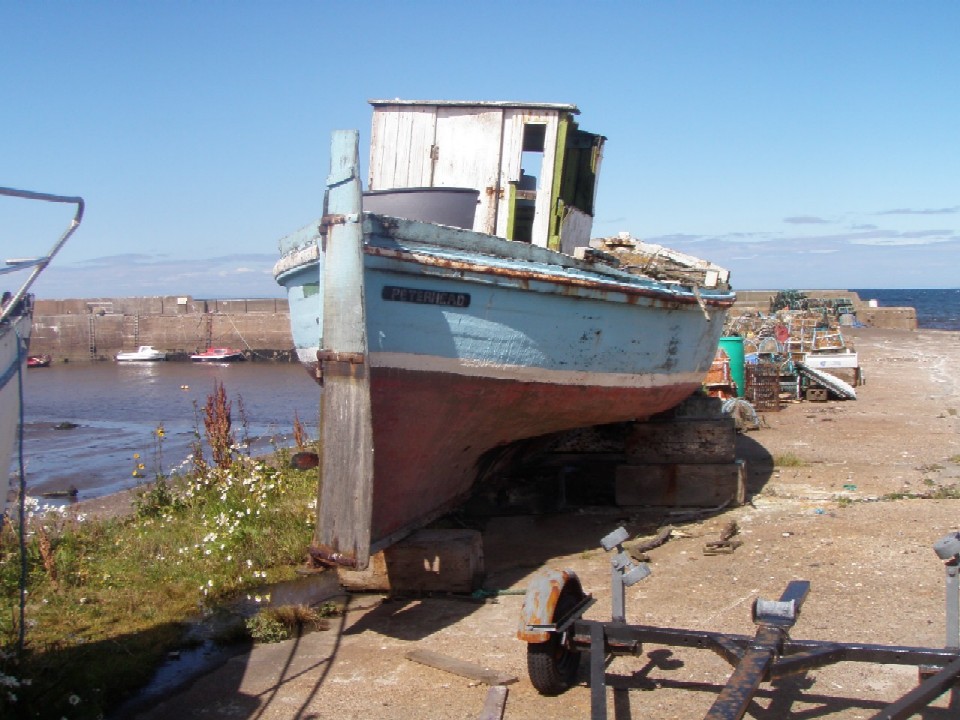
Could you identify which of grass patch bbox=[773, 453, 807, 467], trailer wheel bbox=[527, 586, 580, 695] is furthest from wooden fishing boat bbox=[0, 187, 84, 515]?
grass patch bbox=[773, 453, 807, 467]

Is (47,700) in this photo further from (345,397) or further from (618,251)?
(618,251)

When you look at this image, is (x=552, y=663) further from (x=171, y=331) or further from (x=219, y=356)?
(x=171, y=331)

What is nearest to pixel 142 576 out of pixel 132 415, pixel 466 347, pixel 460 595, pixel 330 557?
pixel 330 557

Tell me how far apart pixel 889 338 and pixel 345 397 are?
3526cm

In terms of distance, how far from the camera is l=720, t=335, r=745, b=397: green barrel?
13512 millimetres

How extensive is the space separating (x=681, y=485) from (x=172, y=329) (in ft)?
125

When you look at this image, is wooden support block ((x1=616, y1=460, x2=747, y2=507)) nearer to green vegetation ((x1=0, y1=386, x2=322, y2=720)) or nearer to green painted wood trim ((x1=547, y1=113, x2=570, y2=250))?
green painted wood trim ((x1=547, y1=113, x2=570, y2=250))

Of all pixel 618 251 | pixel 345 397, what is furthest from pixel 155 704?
pixel 618 251

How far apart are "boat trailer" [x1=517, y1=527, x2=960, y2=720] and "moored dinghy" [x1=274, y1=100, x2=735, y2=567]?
143cm

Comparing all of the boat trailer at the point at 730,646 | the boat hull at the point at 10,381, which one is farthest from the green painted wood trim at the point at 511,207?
the boat hull at the point at 10,381

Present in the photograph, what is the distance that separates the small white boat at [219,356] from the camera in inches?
1489

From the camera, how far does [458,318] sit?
217 inches

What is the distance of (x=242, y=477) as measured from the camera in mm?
7863

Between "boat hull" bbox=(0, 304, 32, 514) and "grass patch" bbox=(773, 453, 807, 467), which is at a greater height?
"boat hull" bbox=(0, 304, 32, 514)
